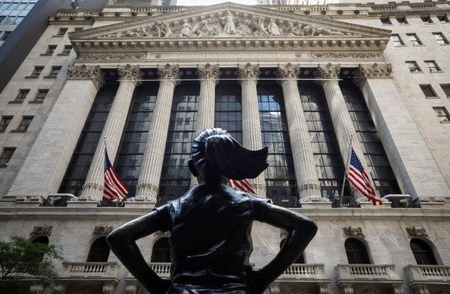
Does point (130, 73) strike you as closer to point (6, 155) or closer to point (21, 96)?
point (21, 96)

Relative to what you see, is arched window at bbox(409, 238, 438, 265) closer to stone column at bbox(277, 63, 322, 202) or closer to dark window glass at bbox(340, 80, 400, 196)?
dark window glass at bbox(340, 80, 400, 196)

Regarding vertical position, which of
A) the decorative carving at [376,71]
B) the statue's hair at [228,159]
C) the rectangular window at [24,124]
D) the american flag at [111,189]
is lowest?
the statue's hair at [228,159]

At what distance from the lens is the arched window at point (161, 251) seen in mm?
19562

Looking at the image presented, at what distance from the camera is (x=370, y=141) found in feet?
90.3

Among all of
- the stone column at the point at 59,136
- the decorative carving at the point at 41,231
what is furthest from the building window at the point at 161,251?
the stone column at the point at 59,136

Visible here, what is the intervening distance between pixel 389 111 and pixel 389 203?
381 inches

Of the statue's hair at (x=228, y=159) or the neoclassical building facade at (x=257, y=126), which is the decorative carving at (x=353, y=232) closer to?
the neoclassical building facade at (x=257, y=126)

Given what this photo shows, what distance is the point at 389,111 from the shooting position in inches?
1060

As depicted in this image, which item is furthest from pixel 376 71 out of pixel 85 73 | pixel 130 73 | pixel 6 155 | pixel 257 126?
pixel 6 155

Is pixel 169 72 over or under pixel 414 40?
under

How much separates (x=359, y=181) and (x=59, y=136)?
2258 cm

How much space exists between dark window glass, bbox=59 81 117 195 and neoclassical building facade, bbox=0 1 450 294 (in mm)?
138

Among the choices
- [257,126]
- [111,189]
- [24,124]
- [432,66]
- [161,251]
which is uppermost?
[432,66]

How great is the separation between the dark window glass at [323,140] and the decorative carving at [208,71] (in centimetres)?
852
